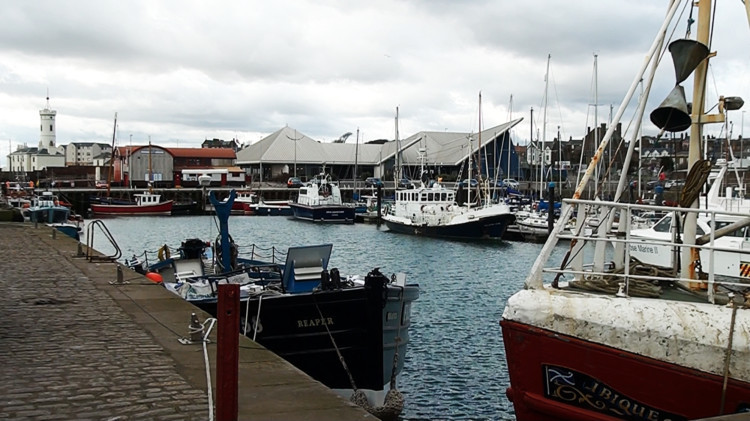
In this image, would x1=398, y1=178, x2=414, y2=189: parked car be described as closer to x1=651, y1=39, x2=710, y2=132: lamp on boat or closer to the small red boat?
the small red boat

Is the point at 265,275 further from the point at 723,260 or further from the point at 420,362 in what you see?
the point at 723,260

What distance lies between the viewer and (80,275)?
16562 millimetres

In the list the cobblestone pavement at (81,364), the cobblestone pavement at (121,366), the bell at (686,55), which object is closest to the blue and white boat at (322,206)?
the cobblestone pavement at (121,366)

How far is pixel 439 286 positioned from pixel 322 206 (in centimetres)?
4507

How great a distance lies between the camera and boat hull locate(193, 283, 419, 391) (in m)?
13.0

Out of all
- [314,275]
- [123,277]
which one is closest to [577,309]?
[314,275]

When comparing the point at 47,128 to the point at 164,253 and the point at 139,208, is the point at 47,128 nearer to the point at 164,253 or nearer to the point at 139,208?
the point at 139,208

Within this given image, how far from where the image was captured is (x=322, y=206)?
74.1 meters

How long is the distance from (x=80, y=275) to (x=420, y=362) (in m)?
8.15

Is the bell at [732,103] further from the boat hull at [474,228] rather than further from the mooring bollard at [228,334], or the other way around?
the boat hull at [474,228]

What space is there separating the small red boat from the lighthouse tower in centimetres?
10565

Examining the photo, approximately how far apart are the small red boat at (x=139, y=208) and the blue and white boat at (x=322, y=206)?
589 inches

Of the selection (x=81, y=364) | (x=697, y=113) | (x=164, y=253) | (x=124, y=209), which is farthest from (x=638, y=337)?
(x=124, y=209)

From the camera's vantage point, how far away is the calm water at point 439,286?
15008mm
